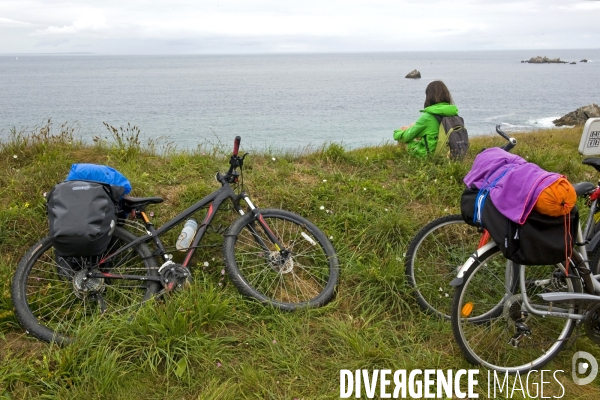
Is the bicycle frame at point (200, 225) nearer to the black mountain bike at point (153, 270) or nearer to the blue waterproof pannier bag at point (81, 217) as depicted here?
the black mountain bike at point (153, 270)

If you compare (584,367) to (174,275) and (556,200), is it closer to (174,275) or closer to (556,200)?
(556,200)

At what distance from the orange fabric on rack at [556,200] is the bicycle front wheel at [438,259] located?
3.76 ft

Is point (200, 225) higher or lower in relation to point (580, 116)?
higher

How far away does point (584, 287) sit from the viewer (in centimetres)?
346

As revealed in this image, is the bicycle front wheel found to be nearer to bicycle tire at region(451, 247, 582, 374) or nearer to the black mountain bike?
bicycle tire at region(451, 247, 582, 374)

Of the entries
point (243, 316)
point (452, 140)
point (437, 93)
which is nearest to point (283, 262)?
point (243, 316)

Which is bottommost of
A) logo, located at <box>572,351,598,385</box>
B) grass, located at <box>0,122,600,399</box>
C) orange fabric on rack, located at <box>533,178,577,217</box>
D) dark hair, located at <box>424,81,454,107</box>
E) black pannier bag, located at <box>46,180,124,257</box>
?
logo, located at <box>572,351,598,385</box>

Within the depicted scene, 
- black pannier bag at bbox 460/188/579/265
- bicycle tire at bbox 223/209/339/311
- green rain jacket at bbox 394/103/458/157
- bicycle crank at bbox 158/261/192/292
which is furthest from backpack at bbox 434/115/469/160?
bicycle crank at bbox 158/261/192/292

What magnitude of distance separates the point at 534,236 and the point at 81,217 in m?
3.27

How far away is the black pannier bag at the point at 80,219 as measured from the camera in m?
3.54

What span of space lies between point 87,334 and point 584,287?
3.71 m

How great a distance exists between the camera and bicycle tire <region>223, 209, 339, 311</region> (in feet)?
13.6

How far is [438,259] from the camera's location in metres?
4.55

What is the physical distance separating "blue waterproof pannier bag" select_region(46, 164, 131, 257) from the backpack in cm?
469
